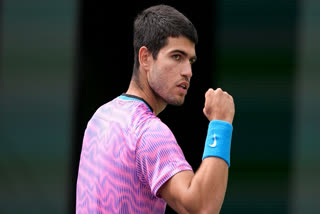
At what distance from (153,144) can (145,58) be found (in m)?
0.53

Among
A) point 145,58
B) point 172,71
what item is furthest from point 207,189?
point 145,58

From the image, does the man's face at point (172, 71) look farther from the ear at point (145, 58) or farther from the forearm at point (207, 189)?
the forearm at point (207, 189)

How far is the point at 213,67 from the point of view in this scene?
5.64 metres

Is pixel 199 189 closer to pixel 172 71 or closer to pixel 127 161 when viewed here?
pixel 127 161

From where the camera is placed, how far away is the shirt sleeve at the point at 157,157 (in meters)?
2.05

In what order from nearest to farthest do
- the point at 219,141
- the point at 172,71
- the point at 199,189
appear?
the point at 199,189
the point at 219,141
the point at 172,71

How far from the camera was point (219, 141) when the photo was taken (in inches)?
84.4

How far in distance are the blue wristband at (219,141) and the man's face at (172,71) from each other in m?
0.27

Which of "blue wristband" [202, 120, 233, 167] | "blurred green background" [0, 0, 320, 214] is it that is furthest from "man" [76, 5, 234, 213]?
"blurred green background" [0, 0, 320, 214]
